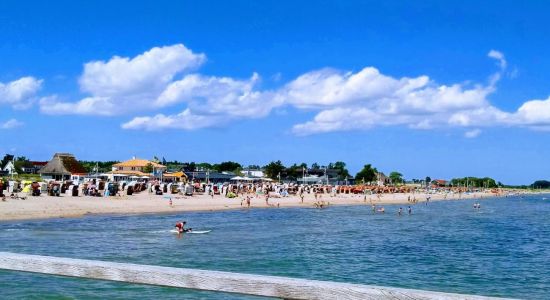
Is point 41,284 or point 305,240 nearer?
point 41,284

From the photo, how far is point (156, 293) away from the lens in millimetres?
11570

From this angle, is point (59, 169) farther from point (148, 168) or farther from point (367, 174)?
point (367, 174)

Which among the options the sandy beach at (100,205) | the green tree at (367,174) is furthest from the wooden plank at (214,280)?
the green tree at (367,174)

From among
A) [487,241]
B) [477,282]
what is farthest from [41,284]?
[487,241]

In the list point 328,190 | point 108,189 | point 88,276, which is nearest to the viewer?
point 88,276

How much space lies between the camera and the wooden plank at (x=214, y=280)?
3.14m

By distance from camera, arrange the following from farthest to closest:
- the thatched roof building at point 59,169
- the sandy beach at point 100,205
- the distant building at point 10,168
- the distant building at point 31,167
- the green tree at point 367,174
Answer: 1. the green tree at point 367,174
2. the distant building at point 31,167
3. the distant building at point 10,168
4. the thatched roof building at point 59,169
5. the sandy beach at point 100,205

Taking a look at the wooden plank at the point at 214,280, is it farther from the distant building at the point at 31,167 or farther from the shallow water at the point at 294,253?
the distant building at the point at 31,167

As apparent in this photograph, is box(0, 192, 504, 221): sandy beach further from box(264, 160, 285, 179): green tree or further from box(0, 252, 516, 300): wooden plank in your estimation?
box(264, 160, 285, 179): green tree

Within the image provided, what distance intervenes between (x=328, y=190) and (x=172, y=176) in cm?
2864

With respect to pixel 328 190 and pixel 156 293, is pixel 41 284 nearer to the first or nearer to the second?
pixel 156 293

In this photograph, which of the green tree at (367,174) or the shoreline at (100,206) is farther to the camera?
the green tree at (367,174)

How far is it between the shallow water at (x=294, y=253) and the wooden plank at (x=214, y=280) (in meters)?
6.52

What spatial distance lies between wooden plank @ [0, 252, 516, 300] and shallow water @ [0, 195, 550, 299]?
6.52 metres
